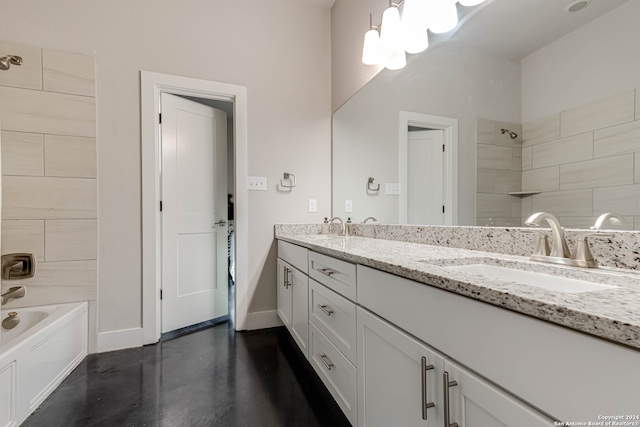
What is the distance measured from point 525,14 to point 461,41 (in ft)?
1.14

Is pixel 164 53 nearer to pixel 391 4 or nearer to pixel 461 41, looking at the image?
pixel 391 4

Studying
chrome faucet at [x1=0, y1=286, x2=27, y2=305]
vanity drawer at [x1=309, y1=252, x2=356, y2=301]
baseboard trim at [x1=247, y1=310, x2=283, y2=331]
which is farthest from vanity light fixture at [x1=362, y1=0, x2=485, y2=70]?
chrome faucet at [x1=0, y1=286, x2=27, y2=305]

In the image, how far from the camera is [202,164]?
7.88ft

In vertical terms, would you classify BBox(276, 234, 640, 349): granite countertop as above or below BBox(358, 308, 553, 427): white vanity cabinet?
above

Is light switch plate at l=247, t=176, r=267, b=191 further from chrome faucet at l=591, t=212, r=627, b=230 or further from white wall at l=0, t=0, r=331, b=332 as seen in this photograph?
chrome faucet at l=591, t=212, r=627, b=230

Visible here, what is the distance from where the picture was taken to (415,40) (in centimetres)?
161

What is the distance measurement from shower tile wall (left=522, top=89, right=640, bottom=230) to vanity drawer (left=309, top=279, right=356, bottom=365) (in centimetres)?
75

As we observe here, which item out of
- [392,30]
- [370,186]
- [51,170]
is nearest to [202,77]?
[51,170]

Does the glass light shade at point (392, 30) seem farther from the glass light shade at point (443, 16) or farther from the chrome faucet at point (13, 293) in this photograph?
the chrome faucet at point (13, 293)

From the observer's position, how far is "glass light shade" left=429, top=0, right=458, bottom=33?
1373 mm

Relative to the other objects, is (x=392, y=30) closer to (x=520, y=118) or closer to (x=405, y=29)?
(x=405, y=29)

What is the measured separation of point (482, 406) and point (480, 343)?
0.12 metres

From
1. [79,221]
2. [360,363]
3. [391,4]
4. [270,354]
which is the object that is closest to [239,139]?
[79,221]

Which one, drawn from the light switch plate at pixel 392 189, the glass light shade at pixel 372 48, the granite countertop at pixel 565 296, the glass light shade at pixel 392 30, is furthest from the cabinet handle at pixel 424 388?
the glass light shade at pixel 372 48
